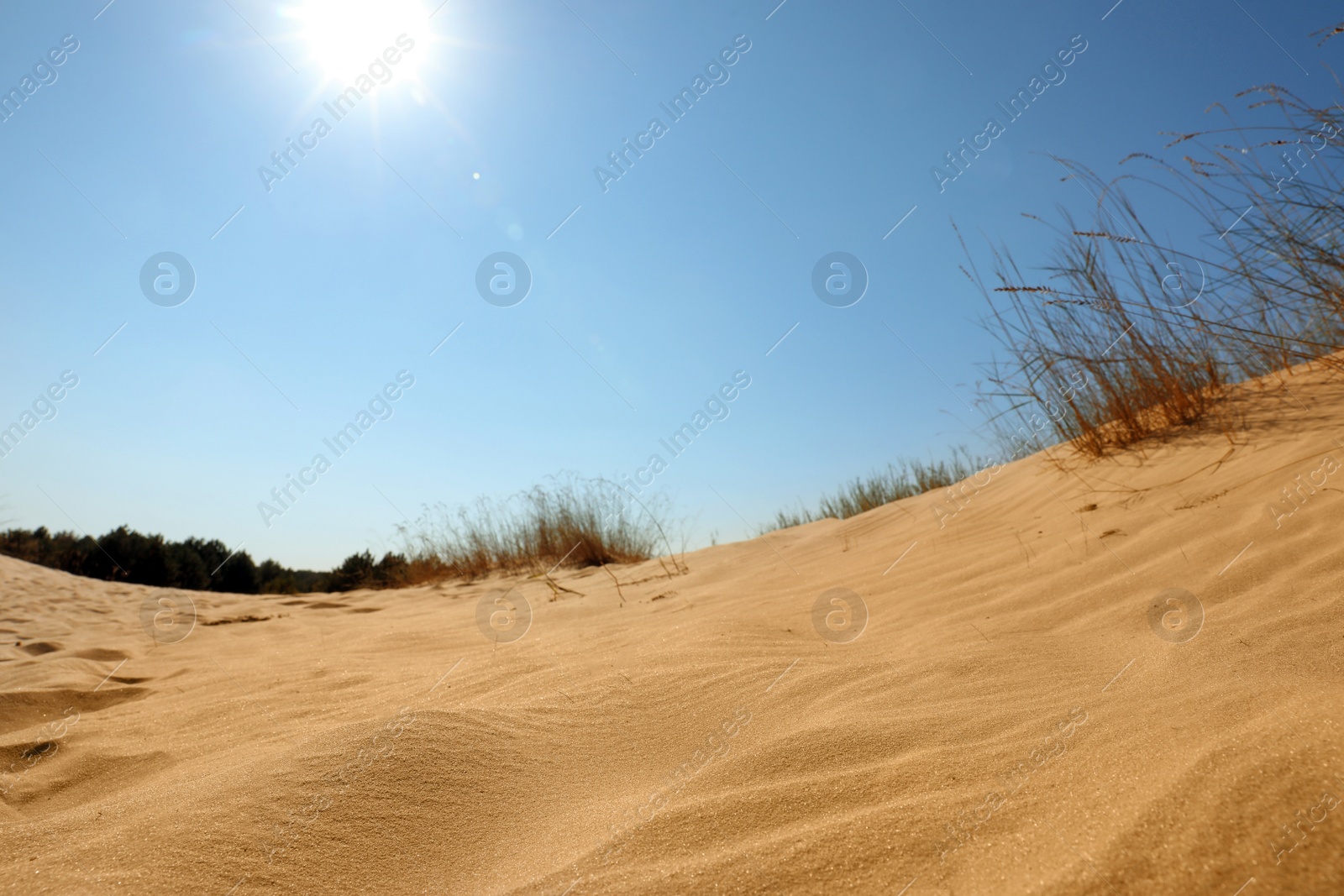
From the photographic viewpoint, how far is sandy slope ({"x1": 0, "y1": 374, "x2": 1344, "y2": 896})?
110 centimetres

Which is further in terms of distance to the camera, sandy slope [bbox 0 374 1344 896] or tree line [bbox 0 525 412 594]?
tree line [bbox 0 525 412 594]

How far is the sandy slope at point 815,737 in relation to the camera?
1101 mm

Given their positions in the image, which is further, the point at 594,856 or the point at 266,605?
the point at 266,605

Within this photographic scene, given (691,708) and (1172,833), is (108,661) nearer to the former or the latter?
(691,708)

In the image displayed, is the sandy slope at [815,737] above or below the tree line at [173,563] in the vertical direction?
below

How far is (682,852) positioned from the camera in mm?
1220

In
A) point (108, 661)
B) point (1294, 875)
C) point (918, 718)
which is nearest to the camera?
point (1294, 875)

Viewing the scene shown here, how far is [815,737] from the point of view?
1653 millimetres

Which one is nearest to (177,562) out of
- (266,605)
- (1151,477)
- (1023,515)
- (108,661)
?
(266,605)

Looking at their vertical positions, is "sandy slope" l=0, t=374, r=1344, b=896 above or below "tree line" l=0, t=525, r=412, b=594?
below

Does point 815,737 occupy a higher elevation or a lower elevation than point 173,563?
lower

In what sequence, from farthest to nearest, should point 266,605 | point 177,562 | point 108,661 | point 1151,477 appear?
point 177,562
point 266,605
point 108,661
point 1151,477

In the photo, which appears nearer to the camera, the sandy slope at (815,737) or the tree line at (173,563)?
the sandy slope at (815,737)

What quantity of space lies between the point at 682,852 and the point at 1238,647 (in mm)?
1631
